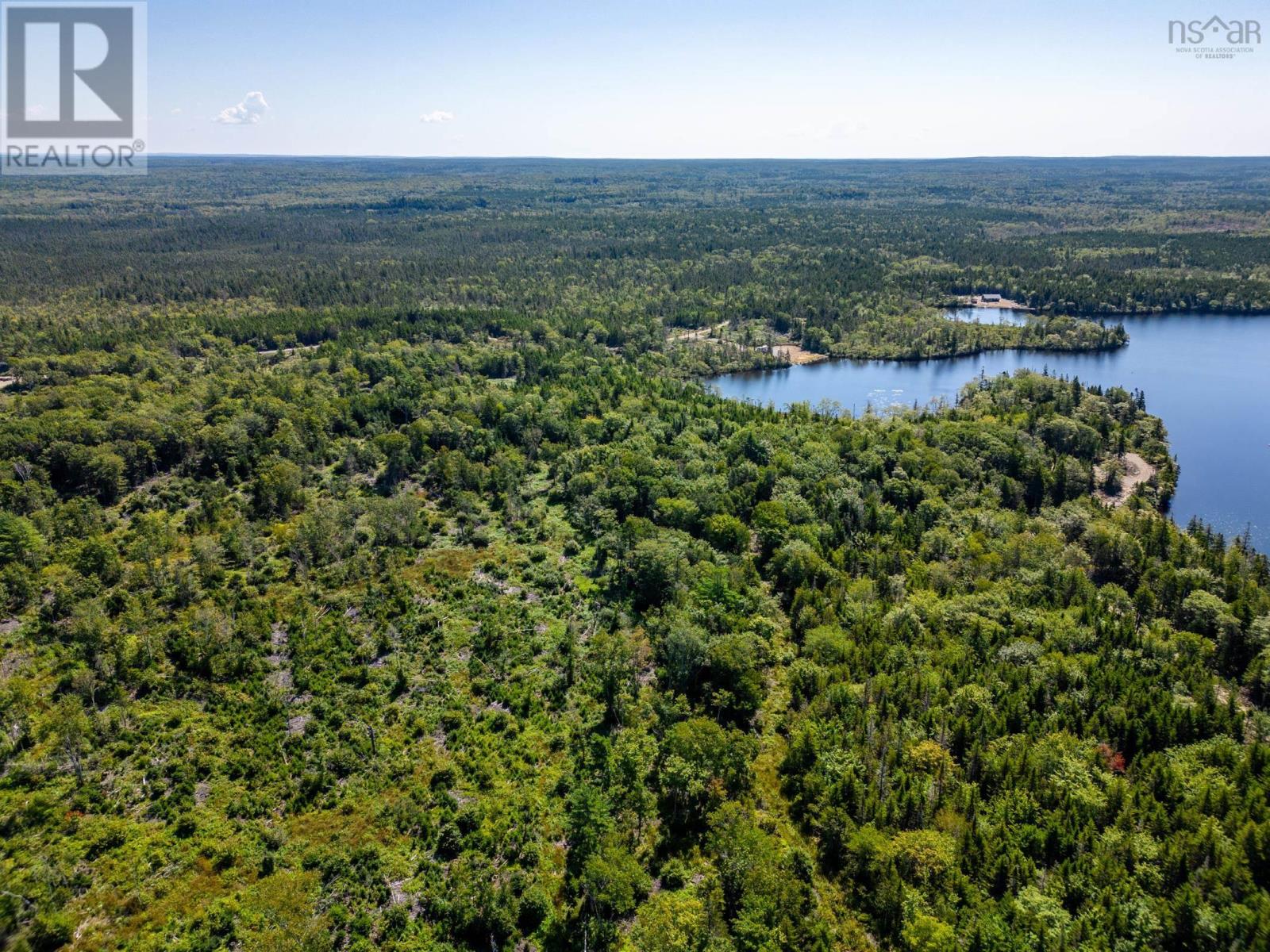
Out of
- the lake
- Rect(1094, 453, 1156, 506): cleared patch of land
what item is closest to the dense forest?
Rect(1094, 453, 1156, 506): cleared patch of land

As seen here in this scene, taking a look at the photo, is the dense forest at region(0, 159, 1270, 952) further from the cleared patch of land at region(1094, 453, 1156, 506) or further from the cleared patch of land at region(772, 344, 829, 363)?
the cleared patch of land at region(772, 344, 829, 363)

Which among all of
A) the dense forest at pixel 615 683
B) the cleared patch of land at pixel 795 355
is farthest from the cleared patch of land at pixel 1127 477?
the cleared patch of land at pixel 795 355

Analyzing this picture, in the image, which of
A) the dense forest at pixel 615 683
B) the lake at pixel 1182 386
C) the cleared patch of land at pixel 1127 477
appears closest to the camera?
the dense forest at pixel 615 683

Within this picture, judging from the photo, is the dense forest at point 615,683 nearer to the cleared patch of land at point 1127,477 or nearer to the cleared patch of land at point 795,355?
the cleared patch of land at point 1127,477

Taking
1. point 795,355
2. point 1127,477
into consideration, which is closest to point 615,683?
point 1127,477

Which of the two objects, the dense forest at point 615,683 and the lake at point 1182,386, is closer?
the dense forest at point 615,683

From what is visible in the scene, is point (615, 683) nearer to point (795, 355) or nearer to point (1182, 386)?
point (795, 355)

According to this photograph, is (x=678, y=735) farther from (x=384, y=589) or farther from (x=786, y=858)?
(x=384, y=589)
